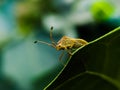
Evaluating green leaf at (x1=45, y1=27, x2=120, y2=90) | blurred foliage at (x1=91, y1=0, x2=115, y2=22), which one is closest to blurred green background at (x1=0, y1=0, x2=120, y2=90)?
blurred foliage at (x1=91, y1=0, x2=115, y2=22)

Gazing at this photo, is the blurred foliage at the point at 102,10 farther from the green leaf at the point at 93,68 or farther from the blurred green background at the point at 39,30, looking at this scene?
the green leaf at the point at 93,68

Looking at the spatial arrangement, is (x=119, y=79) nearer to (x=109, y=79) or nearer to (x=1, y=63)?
(x=109, y=79)

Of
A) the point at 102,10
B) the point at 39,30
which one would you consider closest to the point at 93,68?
the point at 102,10

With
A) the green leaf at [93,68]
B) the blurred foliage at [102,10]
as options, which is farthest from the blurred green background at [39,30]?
the green leaf at [93,68]

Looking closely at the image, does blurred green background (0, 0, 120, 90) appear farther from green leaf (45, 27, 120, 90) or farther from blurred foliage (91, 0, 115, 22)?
green leaf (45, 27, 120, 90)

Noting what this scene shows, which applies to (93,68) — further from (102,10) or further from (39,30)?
(39,30)

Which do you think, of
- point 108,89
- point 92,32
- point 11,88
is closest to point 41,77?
point 11,88
